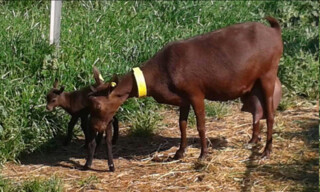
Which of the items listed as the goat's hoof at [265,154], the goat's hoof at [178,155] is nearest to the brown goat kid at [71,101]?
the goat's hoof at [178,155]

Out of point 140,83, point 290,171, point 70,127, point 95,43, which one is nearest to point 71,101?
point 70,127

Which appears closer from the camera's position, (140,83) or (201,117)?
(140,83)

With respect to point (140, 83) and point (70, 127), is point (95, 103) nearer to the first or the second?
point (140, 83)

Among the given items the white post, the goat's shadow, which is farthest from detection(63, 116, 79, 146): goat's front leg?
the white post

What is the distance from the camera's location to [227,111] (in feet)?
28.3

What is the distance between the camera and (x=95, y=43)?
8.73 meters

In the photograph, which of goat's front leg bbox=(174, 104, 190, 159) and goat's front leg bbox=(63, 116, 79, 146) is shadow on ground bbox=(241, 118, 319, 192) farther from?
goat's front leg bbox=(63, 116, 79, 146)

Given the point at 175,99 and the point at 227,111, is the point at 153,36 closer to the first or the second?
the point at 227,111

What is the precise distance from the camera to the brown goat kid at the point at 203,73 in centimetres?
664

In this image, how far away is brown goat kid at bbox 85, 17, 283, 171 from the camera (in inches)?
262

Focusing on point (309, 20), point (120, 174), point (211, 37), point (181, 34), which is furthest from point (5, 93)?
point (309, 20)

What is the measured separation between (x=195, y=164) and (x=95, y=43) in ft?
8.09

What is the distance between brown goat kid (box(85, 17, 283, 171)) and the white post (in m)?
1.87

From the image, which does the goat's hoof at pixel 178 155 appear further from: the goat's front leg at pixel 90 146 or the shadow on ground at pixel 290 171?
the goat's front leg at pixel 90 146
